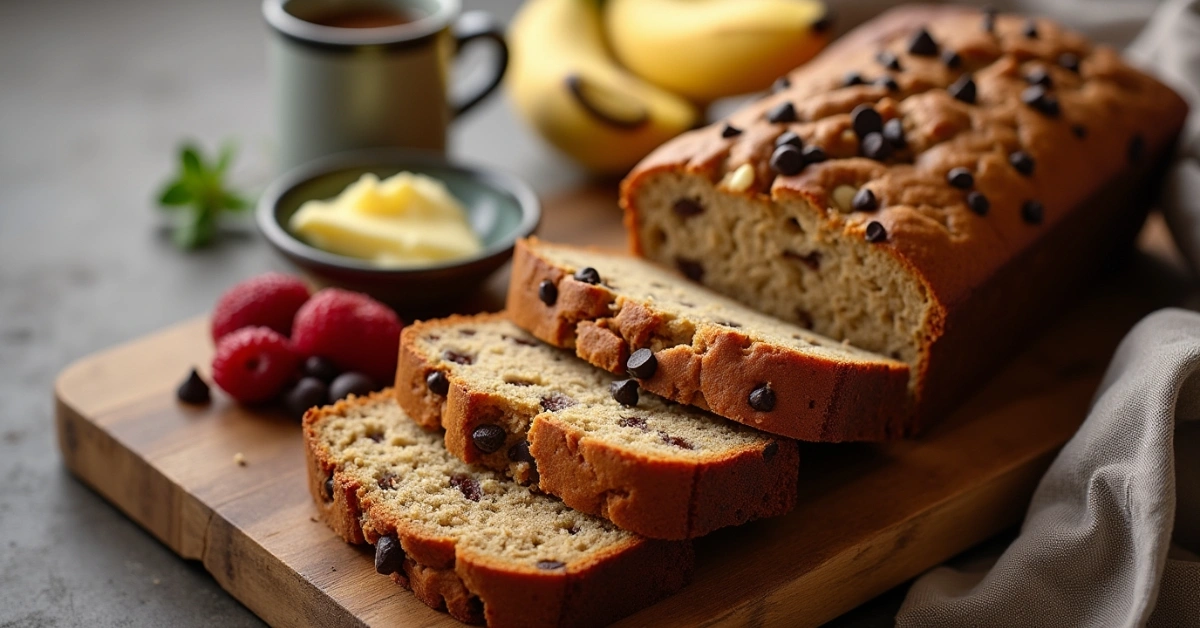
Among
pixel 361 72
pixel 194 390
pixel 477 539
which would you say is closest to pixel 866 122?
pixel 477 539

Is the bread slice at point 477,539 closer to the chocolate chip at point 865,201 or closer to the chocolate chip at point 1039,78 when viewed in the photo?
the chocolate chip at point 865,201

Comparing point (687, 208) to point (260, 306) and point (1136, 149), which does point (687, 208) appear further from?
point (1136, 149)

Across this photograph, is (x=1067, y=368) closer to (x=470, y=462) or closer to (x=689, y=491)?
(x=689, y=491)

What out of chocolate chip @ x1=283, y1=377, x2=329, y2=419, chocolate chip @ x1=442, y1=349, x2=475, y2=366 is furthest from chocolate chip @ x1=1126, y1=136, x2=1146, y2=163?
chocolate chip @ x1=283, y1=377, x2=329, y2=419

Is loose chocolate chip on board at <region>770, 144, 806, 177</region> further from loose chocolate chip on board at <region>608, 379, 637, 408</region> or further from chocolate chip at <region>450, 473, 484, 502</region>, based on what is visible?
chocolate chip at <region>450, 473, 484, 502</region>

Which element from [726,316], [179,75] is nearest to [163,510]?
[726,316]

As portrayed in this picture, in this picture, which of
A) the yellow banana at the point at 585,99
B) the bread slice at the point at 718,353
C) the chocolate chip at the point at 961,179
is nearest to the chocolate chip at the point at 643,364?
the bread slice at the point at 718,353
